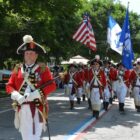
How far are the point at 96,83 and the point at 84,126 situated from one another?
2.56 m

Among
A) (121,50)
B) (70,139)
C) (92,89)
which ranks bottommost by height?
(70,139)

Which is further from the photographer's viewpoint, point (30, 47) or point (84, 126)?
point (84, 126)

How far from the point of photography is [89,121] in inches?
607

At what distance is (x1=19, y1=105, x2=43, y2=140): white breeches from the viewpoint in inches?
294

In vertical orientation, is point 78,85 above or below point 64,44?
below

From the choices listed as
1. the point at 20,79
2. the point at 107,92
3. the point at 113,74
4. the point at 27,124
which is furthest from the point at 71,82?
the point at 27,124

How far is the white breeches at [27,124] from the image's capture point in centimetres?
748

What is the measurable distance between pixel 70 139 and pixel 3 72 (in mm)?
23837

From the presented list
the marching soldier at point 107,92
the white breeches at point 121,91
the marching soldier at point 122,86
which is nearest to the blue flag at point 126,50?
the marching soldier at point 122,86

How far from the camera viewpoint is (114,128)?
545 inches

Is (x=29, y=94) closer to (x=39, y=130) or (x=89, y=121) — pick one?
(x=39, y=130)

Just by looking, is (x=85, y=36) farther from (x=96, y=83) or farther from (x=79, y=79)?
(x=96, y=83)

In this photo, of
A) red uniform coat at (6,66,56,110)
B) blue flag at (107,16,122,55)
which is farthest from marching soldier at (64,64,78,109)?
red uniform coat at (6,66,56,110)

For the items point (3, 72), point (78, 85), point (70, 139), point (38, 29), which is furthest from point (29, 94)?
point (3, 72)
